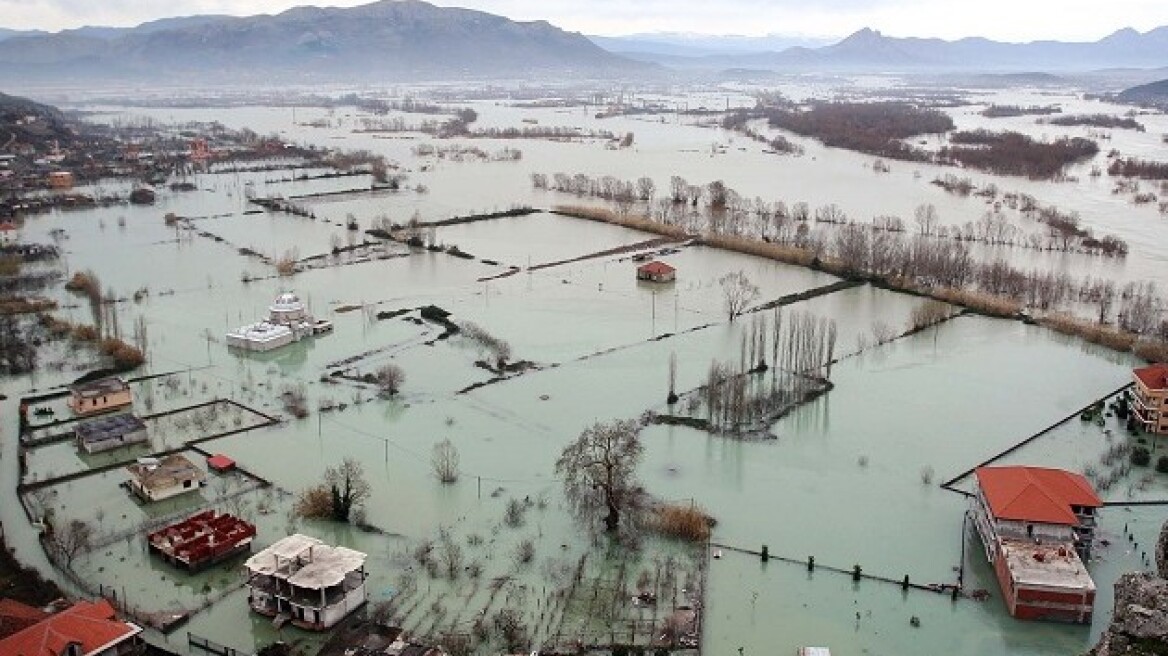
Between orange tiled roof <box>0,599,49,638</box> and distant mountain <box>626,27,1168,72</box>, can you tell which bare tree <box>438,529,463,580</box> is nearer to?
orange tiled roof <box>0,599,49,638</box>

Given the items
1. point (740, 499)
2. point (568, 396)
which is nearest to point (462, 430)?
point (568, 396)

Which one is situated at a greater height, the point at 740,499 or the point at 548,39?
the point at 548,39

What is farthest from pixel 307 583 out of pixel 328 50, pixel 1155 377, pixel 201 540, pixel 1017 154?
pixel 328 50

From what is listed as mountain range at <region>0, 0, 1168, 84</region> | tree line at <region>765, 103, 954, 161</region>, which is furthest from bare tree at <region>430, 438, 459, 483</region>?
mountain range at <region>0, 0, 1168, 84</region>

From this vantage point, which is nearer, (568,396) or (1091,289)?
(568,396)

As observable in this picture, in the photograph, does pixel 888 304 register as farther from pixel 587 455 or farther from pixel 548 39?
pixel 548 39

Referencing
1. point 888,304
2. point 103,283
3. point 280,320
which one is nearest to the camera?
point 280,320

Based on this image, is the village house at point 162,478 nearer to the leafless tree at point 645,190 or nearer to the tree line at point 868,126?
the leafless tree at point 645,190
